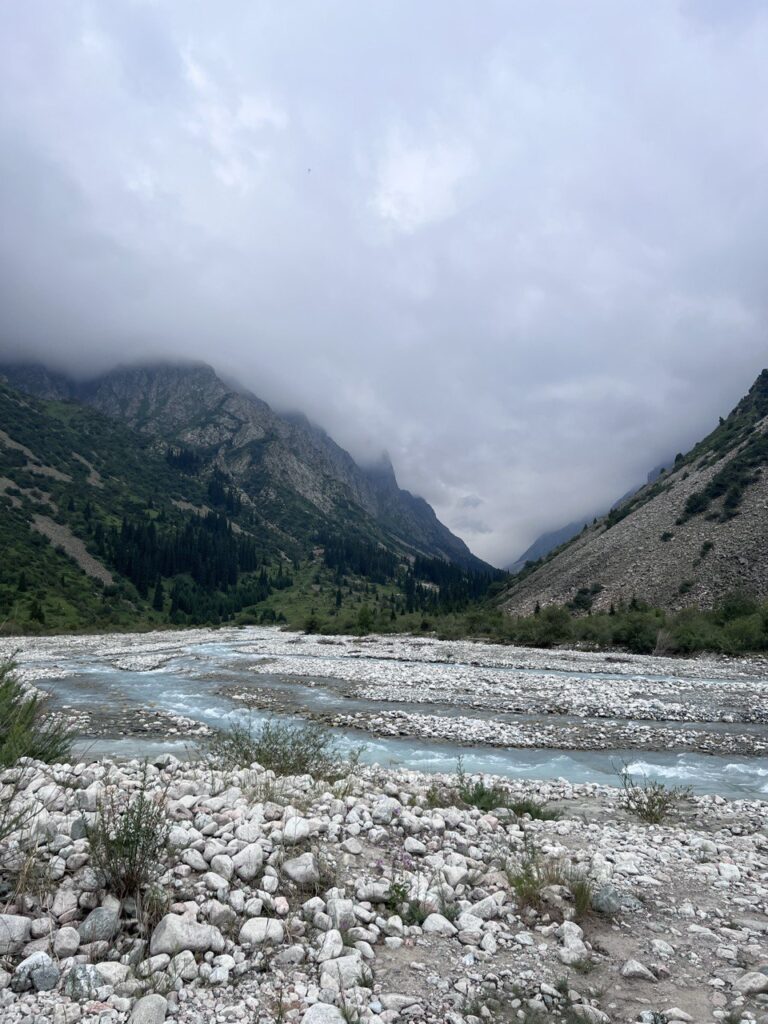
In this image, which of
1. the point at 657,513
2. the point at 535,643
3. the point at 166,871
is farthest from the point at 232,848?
the point at 657,513

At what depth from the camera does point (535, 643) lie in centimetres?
5369

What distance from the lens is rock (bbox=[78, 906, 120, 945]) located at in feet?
15.0

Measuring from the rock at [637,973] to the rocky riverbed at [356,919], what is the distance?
0.04 feet

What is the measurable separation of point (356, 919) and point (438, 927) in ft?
2.63

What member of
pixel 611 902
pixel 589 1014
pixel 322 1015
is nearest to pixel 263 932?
pixel 322 1015

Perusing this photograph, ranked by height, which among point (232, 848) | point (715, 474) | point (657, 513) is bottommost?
point (232, 848)

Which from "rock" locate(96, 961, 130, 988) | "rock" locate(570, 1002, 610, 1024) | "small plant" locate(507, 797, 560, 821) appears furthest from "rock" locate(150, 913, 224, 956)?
"small plant" locate(507, 797, 560, 821)

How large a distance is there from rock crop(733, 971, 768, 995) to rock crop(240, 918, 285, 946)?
3860mm

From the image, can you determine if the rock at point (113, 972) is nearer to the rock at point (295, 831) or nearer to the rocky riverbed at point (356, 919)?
the rocky riverbed at point (356, 919)

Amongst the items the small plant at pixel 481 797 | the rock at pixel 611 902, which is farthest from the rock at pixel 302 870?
the small plant at pixel 481 797

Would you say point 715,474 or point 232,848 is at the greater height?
point 715,474

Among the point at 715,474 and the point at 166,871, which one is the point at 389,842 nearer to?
the point at 166,871

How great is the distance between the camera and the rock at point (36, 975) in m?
4.07

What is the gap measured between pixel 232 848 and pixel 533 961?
10.6 feet
